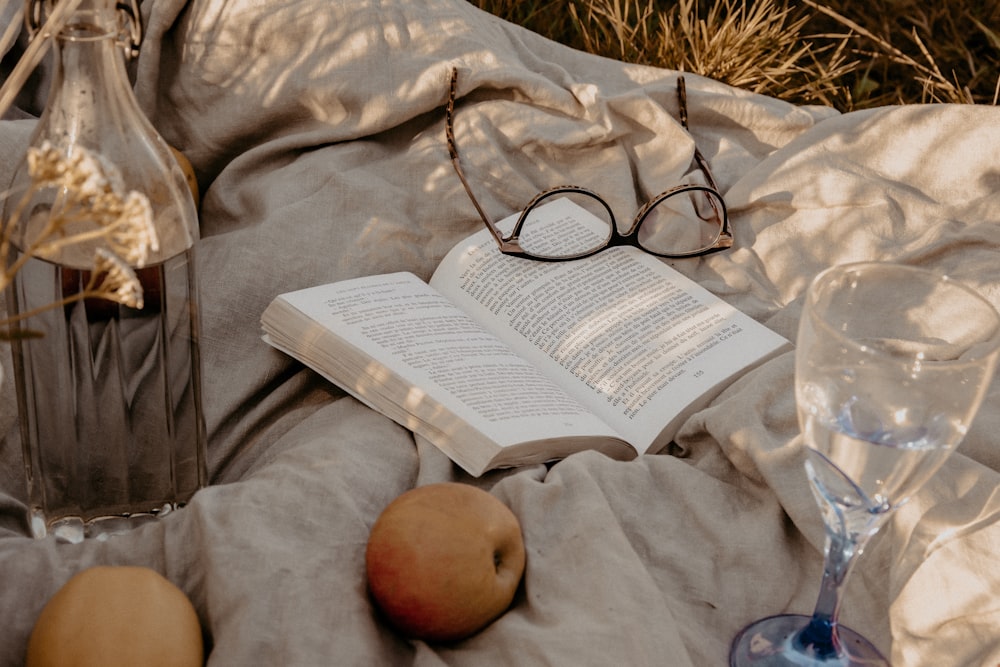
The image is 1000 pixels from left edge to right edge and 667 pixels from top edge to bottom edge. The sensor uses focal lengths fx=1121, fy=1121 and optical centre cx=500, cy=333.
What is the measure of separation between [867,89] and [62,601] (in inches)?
79.3

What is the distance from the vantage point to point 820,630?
79cm

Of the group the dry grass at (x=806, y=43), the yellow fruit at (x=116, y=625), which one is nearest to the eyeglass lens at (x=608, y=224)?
the yellow fruit at (x=116, y=625)

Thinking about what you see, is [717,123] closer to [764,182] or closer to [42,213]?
[764,182]

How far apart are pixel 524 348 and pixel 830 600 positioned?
1.43 ft

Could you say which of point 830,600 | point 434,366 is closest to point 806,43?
point 434,366

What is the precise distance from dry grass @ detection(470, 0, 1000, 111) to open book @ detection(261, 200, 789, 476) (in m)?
0.94

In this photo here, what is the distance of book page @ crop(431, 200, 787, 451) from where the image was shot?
3.48 ft

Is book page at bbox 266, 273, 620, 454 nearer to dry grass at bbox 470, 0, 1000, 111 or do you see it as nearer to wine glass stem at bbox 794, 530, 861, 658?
wine glass stem at bbox 794, 530, 861, 658

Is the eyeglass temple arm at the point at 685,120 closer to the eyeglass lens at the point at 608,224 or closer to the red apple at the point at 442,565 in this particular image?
the eyeglass lens at the point at 608,224

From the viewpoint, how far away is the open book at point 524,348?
98cm

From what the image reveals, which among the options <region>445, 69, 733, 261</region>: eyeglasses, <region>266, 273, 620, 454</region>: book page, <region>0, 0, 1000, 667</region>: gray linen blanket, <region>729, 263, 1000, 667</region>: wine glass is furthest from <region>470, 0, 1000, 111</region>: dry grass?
<region>729, 263, 1000, 667</region>: wine glass

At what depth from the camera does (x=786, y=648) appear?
805mm

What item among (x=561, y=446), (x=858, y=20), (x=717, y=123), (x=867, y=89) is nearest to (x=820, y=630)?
(x=561, y=446)

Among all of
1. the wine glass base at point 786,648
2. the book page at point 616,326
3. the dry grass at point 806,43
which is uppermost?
the book page at point 616,326
